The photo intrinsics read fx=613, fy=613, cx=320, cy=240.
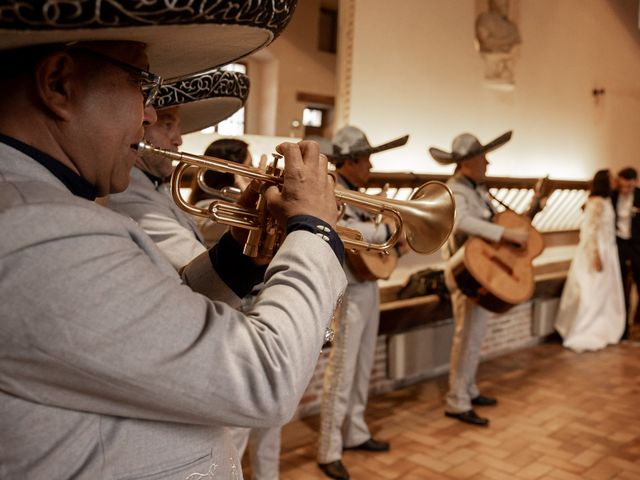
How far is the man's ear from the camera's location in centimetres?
94

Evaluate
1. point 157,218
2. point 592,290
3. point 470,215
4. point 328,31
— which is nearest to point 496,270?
point 470,215

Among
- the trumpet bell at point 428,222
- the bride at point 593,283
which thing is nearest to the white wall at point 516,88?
the bride at point 593,283

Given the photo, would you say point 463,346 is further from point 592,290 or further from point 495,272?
point 592,290

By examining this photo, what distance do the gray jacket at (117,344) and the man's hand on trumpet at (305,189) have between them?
96 mm

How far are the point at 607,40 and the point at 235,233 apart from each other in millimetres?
7995

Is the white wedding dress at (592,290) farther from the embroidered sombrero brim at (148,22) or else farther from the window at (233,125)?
the embroidered sombrero brim at (148,22)

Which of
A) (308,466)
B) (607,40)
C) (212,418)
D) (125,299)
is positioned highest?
(607,40)

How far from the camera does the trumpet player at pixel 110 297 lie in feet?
2.64

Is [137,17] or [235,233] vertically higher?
[137,17]

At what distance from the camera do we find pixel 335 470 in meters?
3.29

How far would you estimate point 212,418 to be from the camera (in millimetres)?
911

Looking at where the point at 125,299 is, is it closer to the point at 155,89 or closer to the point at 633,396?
the point at 155,89

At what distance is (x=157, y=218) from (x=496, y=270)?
2690mm

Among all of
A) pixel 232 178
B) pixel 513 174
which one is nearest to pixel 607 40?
pixel 513 174
